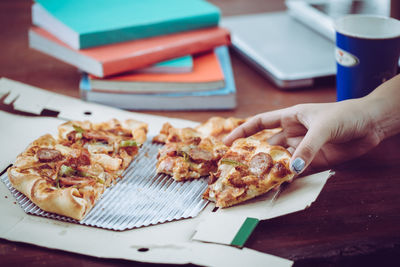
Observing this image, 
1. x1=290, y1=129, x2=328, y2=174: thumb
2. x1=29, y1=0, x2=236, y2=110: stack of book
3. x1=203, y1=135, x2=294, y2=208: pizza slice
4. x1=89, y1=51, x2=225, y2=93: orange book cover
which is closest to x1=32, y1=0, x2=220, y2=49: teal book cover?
x1=29, y1=0, x2=236, y2=110: stack of book

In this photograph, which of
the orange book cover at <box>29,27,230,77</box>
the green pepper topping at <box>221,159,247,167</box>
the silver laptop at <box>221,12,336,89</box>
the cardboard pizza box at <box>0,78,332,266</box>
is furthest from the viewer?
the silver laptop at <box>221,12,336,89</box>

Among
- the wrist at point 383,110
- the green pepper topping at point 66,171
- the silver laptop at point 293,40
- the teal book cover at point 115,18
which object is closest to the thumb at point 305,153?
the wrist at point 383,110

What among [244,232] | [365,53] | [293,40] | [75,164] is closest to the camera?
[244,232]

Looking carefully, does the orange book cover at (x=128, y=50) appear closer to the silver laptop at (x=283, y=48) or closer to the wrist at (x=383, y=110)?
the silver laptop at (x=283, y=48)

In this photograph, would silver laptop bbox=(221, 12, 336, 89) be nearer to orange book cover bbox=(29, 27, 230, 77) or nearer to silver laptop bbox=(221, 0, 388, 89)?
silver laptop bbox=(221, 0, 388, 89)

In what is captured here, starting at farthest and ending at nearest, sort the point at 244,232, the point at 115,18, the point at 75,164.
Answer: the point at 115,18, the point at 75,164, the point at 244,232

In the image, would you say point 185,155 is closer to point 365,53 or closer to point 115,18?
point 365,53

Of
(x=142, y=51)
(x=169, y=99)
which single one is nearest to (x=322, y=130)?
(x=169, y=99)
